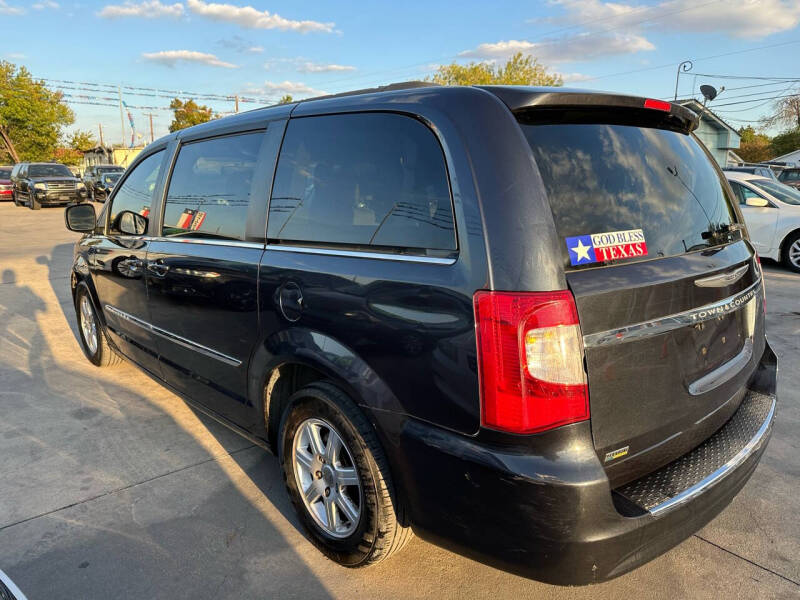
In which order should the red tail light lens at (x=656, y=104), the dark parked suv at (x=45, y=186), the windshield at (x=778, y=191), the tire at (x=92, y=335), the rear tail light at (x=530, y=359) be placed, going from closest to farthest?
the rear tail light at (x=530, y=359) < the red tail light lens at (x=656, y=104) < the tire at (x=92, y=335) < the windshield at (x=778, y=191) < the dark parked suv at (x=45, y=186)

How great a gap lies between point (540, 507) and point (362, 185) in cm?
132

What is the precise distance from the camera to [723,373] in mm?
2178

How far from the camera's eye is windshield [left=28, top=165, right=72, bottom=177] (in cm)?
2478

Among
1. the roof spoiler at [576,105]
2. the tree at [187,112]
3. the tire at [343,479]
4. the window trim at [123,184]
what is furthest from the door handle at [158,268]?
the tree at [187,112]

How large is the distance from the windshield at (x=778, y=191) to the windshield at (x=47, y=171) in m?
26.4

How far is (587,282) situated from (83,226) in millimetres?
4200

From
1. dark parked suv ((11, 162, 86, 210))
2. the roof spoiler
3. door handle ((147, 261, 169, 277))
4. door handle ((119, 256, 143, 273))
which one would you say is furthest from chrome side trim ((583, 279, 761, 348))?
dark parked suv ((11, 162, 86, 210))

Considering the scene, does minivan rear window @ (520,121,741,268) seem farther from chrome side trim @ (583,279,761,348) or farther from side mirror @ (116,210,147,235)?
side mirror @ (116,210,147,235)

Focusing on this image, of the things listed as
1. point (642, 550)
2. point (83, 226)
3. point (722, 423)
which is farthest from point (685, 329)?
point (83, 226)

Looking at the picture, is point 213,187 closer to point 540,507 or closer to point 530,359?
point 530,359

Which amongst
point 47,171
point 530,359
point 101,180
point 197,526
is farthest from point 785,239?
point 47,171

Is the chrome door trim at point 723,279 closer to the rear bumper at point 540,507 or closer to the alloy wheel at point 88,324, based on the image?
the rear bumper at point 540,507

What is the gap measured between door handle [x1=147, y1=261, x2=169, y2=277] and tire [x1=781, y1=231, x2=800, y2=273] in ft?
31.7

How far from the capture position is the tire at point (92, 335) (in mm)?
4637
